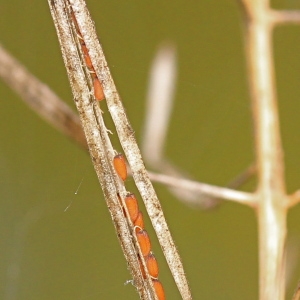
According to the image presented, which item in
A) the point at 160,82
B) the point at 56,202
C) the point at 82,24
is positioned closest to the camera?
the point at 82,24

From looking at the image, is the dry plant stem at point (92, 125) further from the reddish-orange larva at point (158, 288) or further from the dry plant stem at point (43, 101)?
the dry plant stem at point (43, 101)

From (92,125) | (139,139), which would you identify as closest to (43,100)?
(92,125)

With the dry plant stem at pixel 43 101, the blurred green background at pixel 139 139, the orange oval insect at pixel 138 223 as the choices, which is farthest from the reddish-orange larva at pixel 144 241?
the blurred green background at pixel 139 139

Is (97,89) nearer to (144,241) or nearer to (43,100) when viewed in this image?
(144,241)

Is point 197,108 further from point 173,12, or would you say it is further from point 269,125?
point 269,125

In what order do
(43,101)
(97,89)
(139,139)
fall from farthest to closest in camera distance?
(139,139) → (43,101) → (97,89)

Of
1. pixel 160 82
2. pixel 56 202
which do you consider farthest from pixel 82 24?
pixel 56 202
